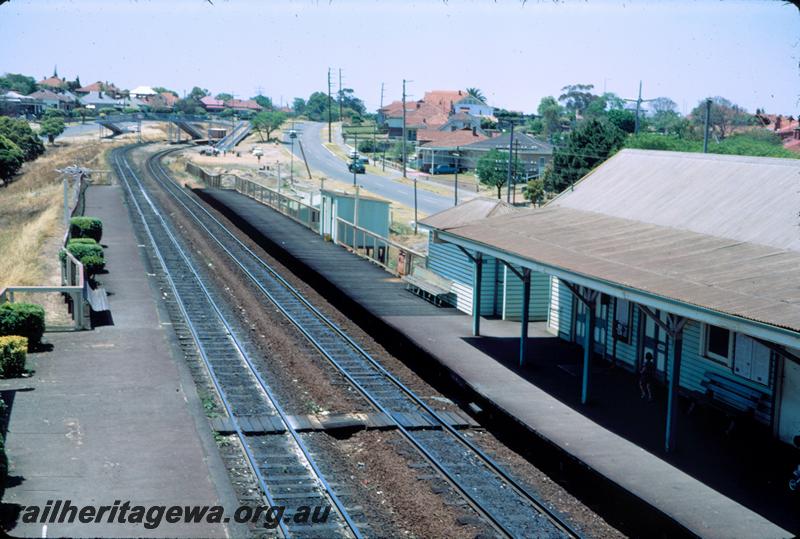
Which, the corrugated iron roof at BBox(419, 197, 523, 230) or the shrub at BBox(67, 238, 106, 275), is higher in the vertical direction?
the corrugated iron roof at BBox(419, 197, 523, 230)

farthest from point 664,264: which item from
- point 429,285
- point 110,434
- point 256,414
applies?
point 429,285

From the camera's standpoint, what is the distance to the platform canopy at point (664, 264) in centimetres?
1009

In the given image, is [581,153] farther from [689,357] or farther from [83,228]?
[689,357]

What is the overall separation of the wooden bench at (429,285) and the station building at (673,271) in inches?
46.1

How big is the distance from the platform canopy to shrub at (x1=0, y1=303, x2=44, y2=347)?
8.20m

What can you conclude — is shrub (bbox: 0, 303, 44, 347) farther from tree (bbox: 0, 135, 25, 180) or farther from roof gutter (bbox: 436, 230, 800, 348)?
tree (bbox: 0, 135, 25, 180)

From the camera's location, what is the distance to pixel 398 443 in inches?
518

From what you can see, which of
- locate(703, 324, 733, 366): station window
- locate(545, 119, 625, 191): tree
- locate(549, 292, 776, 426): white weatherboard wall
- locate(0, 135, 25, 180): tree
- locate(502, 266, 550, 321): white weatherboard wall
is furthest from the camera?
locate(0, 135, 25, 180): tree

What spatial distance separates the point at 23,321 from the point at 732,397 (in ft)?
41.1

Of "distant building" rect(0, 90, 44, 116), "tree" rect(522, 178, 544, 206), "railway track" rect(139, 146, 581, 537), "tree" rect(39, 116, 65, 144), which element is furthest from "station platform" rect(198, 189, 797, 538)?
"distant building" rect(0, 90, 44, 116)

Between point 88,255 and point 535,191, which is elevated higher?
point 535,191

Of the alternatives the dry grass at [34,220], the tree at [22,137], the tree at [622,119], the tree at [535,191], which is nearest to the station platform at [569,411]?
the dry grass at [34,220]

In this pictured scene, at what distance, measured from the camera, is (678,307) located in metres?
10.8

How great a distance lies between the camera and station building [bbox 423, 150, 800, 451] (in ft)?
36.6
